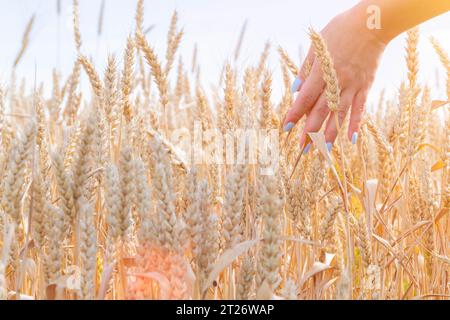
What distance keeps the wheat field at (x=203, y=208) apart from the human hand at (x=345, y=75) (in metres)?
0.07

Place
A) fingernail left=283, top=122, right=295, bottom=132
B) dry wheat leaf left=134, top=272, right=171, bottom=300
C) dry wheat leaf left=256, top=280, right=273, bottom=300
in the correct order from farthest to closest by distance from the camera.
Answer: fingernail left=283, top=122, right=295, bottom=132 → dry wheat leaf left=134, top=272, right=171, bottom=300 → dry wheat leaf left=256, top=280, right=273, bottom=300

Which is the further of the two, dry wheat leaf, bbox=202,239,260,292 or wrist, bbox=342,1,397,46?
wrist, bbox=342,1,397,46

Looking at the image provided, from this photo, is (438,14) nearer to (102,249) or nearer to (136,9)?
(102,249)

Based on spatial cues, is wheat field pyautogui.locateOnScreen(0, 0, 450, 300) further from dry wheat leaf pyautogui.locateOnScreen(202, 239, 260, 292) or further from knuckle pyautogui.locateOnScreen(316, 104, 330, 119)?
knuckle pyautogui.locateOnScreen(316, 104, 330, 119)

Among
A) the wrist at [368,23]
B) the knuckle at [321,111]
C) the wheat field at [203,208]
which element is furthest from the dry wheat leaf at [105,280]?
the wrist at [368,23]

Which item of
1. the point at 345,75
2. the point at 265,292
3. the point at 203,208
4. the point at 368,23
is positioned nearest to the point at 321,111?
the point at 345,75

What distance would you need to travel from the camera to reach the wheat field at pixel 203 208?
765mm

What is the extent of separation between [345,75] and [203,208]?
2.60 feet

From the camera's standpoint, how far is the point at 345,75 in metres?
1.44

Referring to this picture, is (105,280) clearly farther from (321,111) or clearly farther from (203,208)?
(321,111)

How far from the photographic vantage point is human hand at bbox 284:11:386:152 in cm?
141

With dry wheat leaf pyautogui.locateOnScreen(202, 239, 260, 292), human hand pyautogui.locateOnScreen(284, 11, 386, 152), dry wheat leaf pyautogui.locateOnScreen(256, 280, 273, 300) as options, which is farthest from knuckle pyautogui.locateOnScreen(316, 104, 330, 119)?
dry wheat leaf pyautogui.locateOnScreen(256, 280, 273, 300)

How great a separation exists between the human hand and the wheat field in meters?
0.07

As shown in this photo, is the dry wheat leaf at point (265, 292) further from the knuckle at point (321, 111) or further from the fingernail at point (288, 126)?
the knuckle at point (321, 111)
